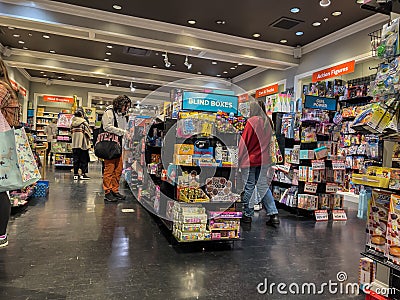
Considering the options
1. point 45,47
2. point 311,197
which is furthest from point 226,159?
point 45,47

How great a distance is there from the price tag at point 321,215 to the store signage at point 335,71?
3519mm

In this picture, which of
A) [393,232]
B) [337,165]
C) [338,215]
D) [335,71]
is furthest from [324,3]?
[393,232]

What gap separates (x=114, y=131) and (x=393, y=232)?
389 cm

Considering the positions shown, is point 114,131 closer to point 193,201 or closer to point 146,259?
point 193,201

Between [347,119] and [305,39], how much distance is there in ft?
7.39

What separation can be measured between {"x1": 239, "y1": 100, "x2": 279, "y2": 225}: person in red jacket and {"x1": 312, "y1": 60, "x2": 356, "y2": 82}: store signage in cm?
362

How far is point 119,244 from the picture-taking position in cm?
284

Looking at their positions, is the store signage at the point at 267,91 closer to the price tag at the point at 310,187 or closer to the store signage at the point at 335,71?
the store signage at the point at 335,71

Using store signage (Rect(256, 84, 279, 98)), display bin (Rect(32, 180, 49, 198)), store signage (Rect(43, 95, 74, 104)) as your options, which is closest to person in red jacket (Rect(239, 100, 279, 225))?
display bin (Rect(32, 180, 49, 198))

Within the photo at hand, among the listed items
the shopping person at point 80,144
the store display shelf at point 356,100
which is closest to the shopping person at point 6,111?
the shopping person at point 80,144

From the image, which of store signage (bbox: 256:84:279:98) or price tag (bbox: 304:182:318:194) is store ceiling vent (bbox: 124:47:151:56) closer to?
store signage (bbox: 256:84:279:98)

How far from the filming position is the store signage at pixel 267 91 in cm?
915

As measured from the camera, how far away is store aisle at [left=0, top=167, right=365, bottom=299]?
1.97m

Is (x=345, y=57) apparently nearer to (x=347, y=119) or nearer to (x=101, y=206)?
(x=347, y=119)
